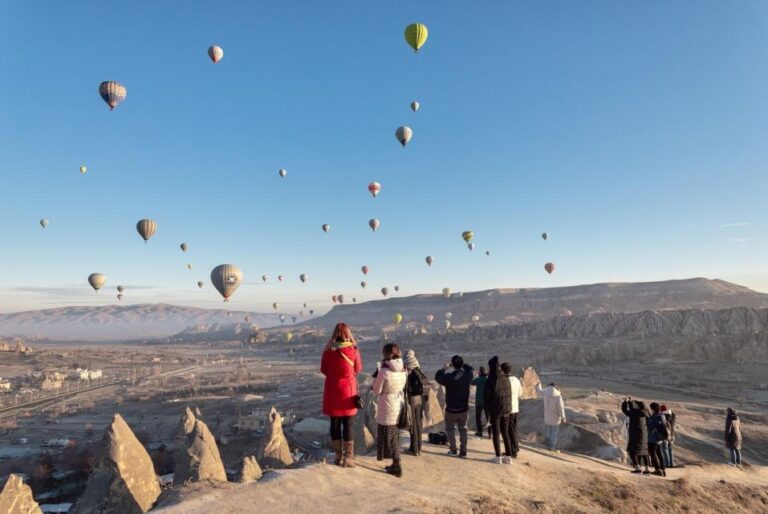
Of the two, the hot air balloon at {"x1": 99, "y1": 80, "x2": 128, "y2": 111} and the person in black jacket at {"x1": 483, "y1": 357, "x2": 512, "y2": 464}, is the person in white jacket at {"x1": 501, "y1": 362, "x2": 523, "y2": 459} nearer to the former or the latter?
the person in black jacket at {"x1": 483, "y1": 357, "x2": 512, "y2": 464}

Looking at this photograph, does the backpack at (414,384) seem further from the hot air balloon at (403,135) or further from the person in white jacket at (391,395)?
the hot air balloon at (403,135)

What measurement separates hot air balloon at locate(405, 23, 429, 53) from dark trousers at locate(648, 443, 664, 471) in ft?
119

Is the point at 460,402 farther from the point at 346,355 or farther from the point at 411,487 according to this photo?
the point at 346,355

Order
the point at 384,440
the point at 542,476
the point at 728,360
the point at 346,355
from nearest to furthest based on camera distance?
the point at 346,355 < the point at 384,440 < the point at 542,476 < the point at 728,360

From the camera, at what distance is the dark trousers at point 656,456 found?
1153 centimetres

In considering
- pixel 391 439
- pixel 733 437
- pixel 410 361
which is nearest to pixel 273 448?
pixel 391 439

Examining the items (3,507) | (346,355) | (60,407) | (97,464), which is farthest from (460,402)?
(60,407)

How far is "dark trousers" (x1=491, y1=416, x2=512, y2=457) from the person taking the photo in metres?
9.47

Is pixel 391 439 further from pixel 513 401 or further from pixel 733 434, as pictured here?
pixel 733 434

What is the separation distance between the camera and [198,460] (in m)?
15.0

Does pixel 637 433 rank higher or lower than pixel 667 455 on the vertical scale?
higher

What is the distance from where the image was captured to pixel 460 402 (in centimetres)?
961

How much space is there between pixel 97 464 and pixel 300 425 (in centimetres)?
→ 2167

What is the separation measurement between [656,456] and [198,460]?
13248 mm
